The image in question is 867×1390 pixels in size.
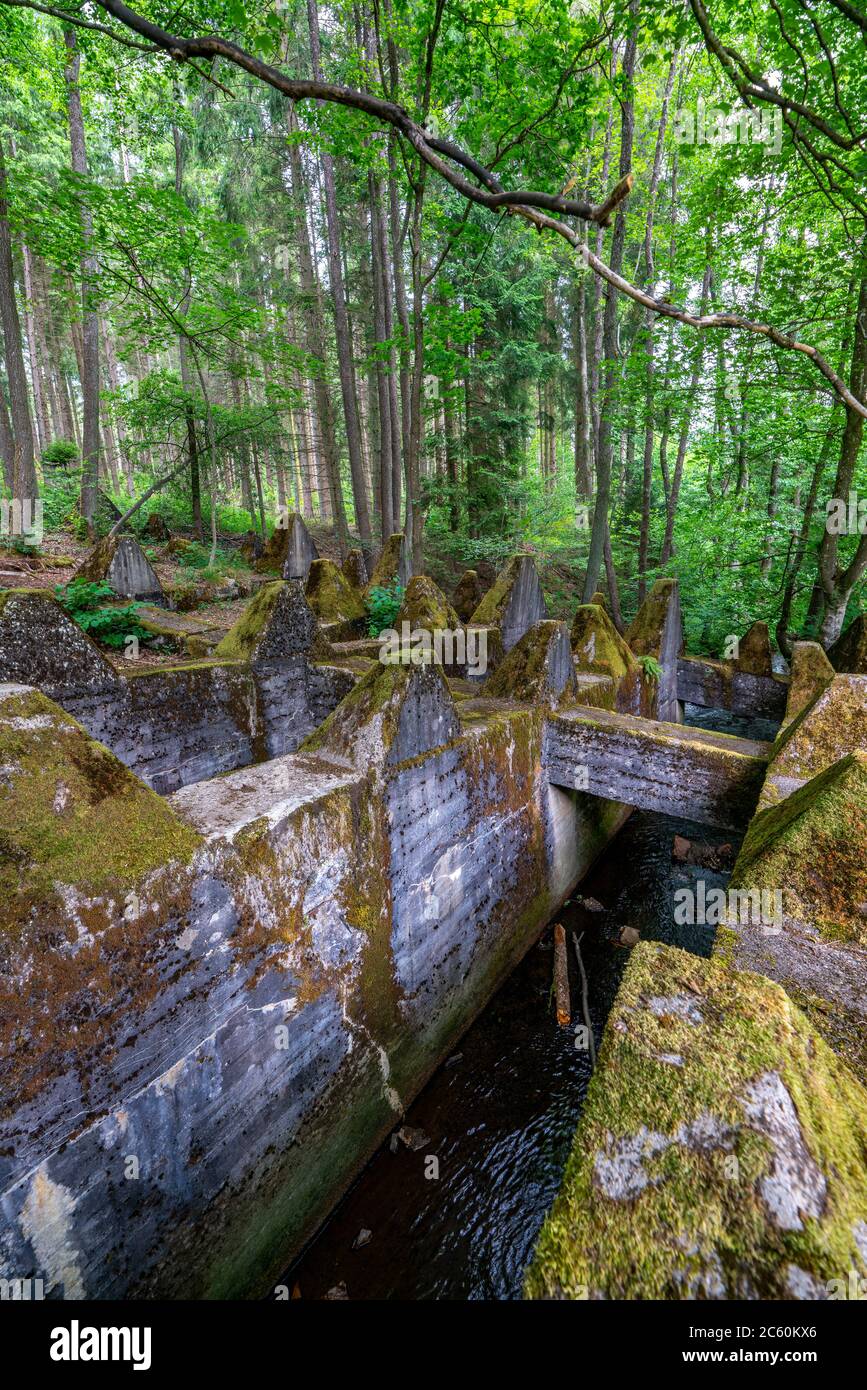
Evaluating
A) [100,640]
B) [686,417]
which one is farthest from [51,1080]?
[686,417]

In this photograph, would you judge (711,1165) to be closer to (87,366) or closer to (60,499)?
(87,366)

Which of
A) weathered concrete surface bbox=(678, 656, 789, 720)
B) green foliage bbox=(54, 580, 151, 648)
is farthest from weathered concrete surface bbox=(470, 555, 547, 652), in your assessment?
green foliage bbox=(54, 580, 151, 648)

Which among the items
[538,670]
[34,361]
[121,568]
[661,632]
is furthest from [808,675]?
[34,361]

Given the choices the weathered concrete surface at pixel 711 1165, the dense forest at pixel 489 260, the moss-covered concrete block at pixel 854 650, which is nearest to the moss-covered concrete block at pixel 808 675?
the moss-covered concrete block at pixel 854 650

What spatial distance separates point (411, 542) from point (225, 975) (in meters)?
6.49

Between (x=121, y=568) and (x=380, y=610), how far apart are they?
13.9ft

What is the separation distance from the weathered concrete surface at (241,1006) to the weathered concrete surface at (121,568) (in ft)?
22.0

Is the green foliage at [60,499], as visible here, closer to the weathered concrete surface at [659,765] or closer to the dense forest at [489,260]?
the dense forest at [489,260]

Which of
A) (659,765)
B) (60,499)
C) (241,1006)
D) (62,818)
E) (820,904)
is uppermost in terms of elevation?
(60,499)

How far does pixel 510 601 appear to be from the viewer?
28.9ft

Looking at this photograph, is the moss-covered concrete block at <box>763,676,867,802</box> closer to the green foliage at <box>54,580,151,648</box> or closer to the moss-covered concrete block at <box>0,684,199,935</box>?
the moss-covered concrete block at <box>0,684,199,935</box>

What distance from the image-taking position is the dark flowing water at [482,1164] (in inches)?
147

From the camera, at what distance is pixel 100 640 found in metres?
6.83

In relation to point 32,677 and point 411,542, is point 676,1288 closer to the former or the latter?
point 32,677
